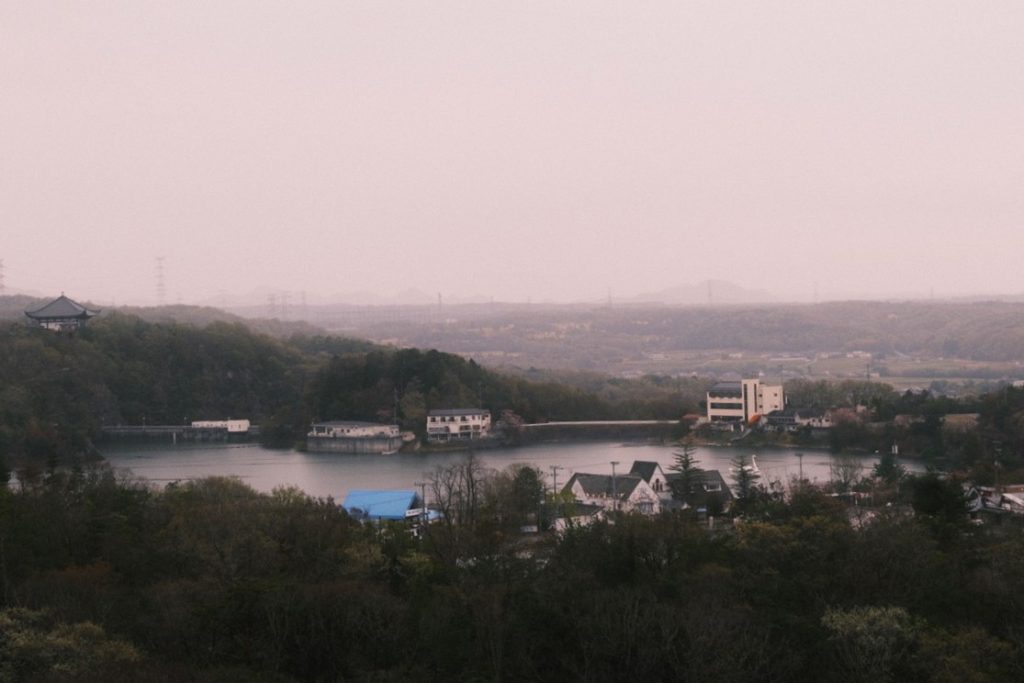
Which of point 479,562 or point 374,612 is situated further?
point 479,562

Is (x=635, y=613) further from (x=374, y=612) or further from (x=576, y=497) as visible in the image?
(x=576, y=497)

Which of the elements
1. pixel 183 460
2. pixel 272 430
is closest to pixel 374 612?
pixel 183 460

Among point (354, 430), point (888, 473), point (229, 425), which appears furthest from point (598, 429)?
point (888, 473)

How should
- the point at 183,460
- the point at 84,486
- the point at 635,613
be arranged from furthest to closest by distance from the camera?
the point at 183,460
the point at 84,486
the point at 635,613

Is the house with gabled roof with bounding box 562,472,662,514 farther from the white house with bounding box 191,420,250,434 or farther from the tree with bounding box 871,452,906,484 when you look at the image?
the white house with bounding box 191,420,250,434

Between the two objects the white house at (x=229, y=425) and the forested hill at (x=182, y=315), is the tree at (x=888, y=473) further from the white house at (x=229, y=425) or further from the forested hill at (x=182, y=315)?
the forested hill at (x=182, y=315)

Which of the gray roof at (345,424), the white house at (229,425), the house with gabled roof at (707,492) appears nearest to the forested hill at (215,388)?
the white house at (229,425)

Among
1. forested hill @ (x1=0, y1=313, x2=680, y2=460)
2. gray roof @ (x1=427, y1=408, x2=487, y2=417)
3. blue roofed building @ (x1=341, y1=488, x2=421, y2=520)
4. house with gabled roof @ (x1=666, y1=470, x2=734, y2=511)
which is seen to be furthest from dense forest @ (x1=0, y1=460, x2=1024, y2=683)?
gray roof @ (x1=427, y1=408, x2=487, y2=417)
